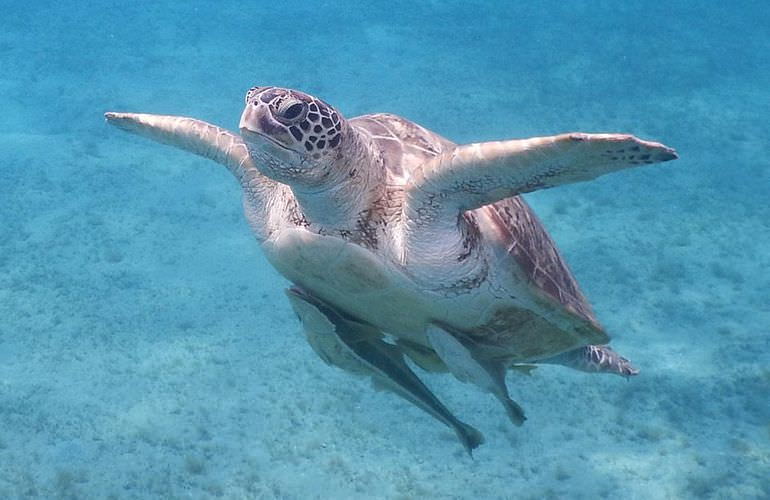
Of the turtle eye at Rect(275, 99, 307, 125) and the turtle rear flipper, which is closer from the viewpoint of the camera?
the turtle eye at Rect(275, 99, 307, 125)

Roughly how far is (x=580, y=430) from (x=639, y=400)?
25.3 inches

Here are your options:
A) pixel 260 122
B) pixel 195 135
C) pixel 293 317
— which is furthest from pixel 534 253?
pixel 293 317

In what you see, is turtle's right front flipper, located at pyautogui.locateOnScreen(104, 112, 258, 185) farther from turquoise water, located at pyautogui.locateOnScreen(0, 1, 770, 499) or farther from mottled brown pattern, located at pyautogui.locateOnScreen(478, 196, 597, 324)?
turquoise water, located at pyautogui.locateOnScreen(0, 1, 770, 499)

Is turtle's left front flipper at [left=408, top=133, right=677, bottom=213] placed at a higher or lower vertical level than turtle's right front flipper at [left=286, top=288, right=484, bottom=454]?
higher

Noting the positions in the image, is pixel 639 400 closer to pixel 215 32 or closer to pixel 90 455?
pixel 90 455

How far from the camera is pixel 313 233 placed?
8.16 ft

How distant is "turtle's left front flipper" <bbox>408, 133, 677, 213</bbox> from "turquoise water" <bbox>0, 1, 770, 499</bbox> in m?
2.62

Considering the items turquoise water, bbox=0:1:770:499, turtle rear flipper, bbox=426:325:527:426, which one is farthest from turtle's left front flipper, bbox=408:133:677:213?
turquoise water, bbox=0:1:770:499

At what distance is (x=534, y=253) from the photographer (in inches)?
105

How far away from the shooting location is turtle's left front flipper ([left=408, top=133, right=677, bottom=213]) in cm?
184

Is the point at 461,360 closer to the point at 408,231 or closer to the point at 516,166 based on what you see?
the point at 408,231

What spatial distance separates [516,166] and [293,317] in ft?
13.1

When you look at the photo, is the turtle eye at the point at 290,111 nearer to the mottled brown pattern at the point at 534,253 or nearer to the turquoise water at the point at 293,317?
the mottled brown pattern at the point at 534,253

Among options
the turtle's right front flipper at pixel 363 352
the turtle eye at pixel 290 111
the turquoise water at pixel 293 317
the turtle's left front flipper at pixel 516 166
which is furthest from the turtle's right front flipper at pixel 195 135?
the turquoise water at pixel 293 317
